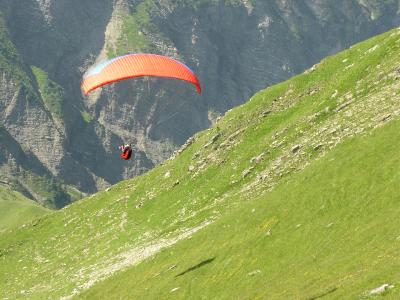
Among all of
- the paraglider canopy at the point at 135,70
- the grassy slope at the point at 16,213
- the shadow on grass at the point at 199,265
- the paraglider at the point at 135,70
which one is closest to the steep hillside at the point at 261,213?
the shadow on grass at the point at 199,265

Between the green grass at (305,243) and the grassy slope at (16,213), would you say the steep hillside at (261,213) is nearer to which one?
the green grass at (305,243)

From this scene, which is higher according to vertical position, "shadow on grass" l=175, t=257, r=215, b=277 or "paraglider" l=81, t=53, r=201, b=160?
"paraglider" l=81, t=53, r=201, b=160

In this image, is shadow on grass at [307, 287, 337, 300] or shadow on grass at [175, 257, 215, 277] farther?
shadow on grass at [175, 257, 215, 277]

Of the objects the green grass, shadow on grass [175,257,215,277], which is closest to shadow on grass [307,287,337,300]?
the green grass

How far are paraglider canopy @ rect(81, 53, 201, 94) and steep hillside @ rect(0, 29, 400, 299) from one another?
12.8 meters

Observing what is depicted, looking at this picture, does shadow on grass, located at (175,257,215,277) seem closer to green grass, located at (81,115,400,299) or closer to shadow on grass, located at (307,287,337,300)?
green grass, located at (81,115,400,299)

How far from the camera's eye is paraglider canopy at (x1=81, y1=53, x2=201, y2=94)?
50781mm

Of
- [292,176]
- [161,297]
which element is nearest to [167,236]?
[292,176]

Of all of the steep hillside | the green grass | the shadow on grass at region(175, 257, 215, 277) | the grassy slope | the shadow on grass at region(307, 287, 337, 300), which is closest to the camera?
the shadow on grass at region(307, 287, 337, 300)

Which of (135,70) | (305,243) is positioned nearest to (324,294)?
(305,243)

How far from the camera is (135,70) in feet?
168

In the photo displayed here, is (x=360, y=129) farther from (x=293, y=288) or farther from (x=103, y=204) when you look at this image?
(x=103, y=204)

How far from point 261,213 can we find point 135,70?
14.8 m

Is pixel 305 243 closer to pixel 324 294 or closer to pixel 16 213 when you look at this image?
pixel 324 294
